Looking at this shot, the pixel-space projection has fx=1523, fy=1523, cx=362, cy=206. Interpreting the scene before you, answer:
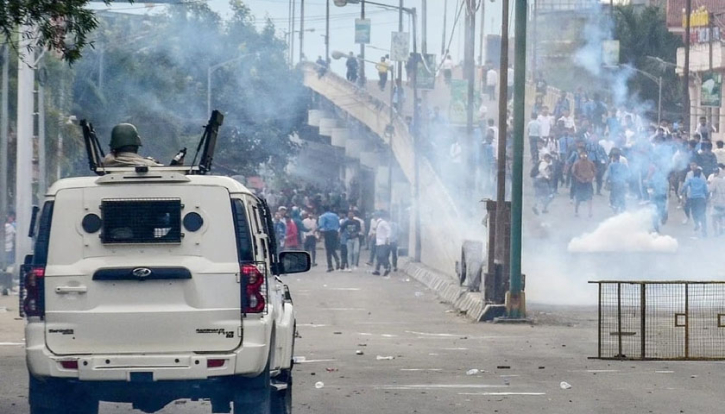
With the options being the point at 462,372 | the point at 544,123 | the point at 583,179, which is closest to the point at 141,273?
the point at 462,372

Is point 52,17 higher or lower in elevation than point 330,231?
higher

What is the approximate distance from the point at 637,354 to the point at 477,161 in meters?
25.0

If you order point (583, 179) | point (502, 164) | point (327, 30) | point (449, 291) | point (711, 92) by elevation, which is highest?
point (327, 30)

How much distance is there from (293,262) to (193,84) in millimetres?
58600

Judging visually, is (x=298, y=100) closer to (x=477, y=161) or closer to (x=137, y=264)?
(x=477, y=161)

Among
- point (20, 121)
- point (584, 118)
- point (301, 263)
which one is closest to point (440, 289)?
point (20, 121)

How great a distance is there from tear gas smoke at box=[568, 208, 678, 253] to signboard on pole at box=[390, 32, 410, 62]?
19736 mm

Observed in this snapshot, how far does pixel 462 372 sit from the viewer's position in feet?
50.5

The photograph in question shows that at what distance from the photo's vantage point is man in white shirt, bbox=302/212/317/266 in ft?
135

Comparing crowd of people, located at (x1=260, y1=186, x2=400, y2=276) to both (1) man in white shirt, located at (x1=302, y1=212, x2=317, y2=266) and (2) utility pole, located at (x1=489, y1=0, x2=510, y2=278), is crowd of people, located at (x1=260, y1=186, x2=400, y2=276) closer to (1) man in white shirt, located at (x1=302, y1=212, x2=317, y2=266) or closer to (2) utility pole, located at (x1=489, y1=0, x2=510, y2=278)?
(1) man in white shirt, located at (x1=302, y1=212, x2=317, y2=266)

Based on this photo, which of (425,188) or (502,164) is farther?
(425,188)

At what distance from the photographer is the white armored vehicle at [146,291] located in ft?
30.8

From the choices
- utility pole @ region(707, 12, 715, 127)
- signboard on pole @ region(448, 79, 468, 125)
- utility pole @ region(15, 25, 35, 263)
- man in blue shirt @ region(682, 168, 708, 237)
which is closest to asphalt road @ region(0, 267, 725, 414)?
utility pole @ region(15, 25, 35, 263)

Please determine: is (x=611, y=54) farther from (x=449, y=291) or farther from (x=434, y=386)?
(x=434, y=386)
